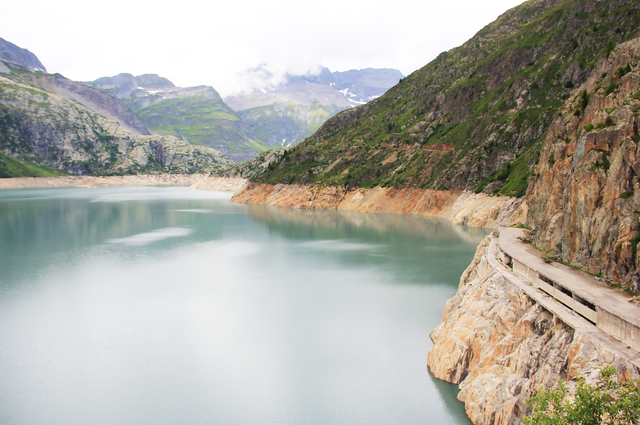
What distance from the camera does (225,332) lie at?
3769 centimetres

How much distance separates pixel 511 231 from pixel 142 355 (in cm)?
3940

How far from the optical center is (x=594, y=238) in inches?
1064

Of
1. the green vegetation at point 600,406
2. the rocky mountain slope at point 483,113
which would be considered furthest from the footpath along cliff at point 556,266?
the rocky mountain slope at point 483,113

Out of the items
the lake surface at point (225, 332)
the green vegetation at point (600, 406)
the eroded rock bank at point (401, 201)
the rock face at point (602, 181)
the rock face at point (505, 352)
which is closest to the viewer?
the green vegetation at point (600, 406)

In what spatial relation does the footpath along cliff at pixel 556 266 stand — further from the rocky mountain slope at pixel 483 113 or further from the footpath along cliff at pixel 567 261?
the rocky mountain slope at pixel 483 113

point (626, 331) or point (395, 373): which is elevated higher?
point (626, 331)

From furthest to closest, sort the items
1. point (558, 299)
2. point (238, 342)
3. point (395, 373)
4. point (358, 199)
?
point (358, 199)
point (238, 342)
point (395, 373)
point (558, 299)

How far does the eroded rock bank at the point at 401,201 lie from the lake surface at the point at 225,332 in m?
Answer: 17.0

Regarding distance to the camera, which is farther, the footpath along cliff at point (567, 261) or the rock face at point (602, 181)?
the rock face at point (602, 181)

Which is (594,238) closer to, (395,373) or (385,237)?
(395,373)

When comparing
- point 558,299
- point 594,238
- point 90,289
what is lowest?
point 90,289

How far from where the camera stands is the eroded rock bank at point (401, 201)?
91625mm

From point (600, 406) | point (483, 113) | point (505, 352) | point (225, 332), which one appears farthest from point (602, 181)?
point (483, 113)

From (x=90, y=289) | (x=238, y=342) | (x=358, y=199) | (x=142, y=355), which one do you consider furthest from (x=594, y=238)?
(x=358, y=199)
